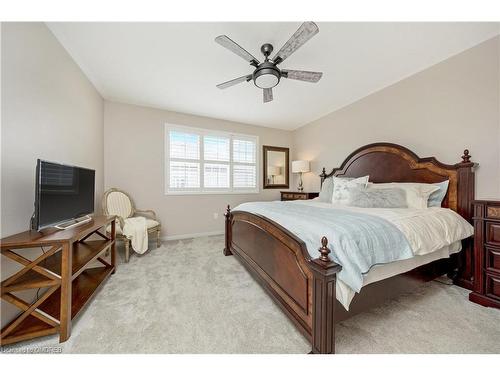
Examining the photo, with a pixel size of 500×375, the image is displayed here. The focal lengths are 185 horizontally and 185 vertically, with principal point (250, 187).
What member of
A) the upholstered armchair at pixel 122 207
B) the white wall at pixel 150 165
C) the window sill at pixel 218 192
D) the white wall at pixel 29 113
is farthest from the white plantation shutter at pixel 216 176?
the white wall at pixel 29 113

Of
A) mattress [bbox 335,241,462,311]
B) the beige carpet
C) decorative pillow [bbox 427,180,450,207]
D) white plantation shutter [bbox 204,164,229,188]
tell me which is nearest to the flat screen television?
the beige carpet

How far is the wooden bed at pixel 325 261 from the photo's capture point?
3.50 feet

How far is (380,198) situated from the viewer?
7.10ft

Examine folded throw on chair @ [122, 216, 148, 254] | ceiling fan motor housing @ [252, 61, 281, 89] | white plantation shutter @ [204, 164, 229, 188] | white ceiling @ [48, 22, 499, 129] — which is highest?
white ceiling @ [48, 22, 499, 129]

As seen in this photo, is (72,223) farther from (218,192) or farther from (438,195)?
(438,195)

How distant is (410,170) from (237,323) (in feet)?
9.27

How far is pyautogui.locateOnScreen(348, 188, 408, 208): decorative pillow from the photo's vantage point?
2096mm

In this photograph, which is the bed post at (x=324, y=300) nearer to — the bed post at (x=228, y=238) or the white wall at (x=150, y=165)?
the bed post at (x=228, y=238)

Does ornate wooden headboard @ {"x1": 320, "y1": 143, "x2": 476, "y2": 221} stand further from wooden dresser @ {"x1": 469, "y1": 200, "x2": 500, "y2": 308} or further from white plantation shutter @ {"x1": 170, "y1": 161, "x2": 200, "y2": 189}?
white plantation shutter @ {"x1": 170, "y1": 161, "x2": 200, "y2": 189}

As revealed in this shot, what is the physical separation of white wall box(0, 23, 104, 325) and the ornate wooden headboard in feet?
13.0

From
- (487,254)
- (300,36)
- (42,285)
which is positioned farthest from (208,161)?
(487,254)

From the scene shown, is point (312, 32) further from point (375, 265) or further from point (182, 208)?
point (182, 208)
